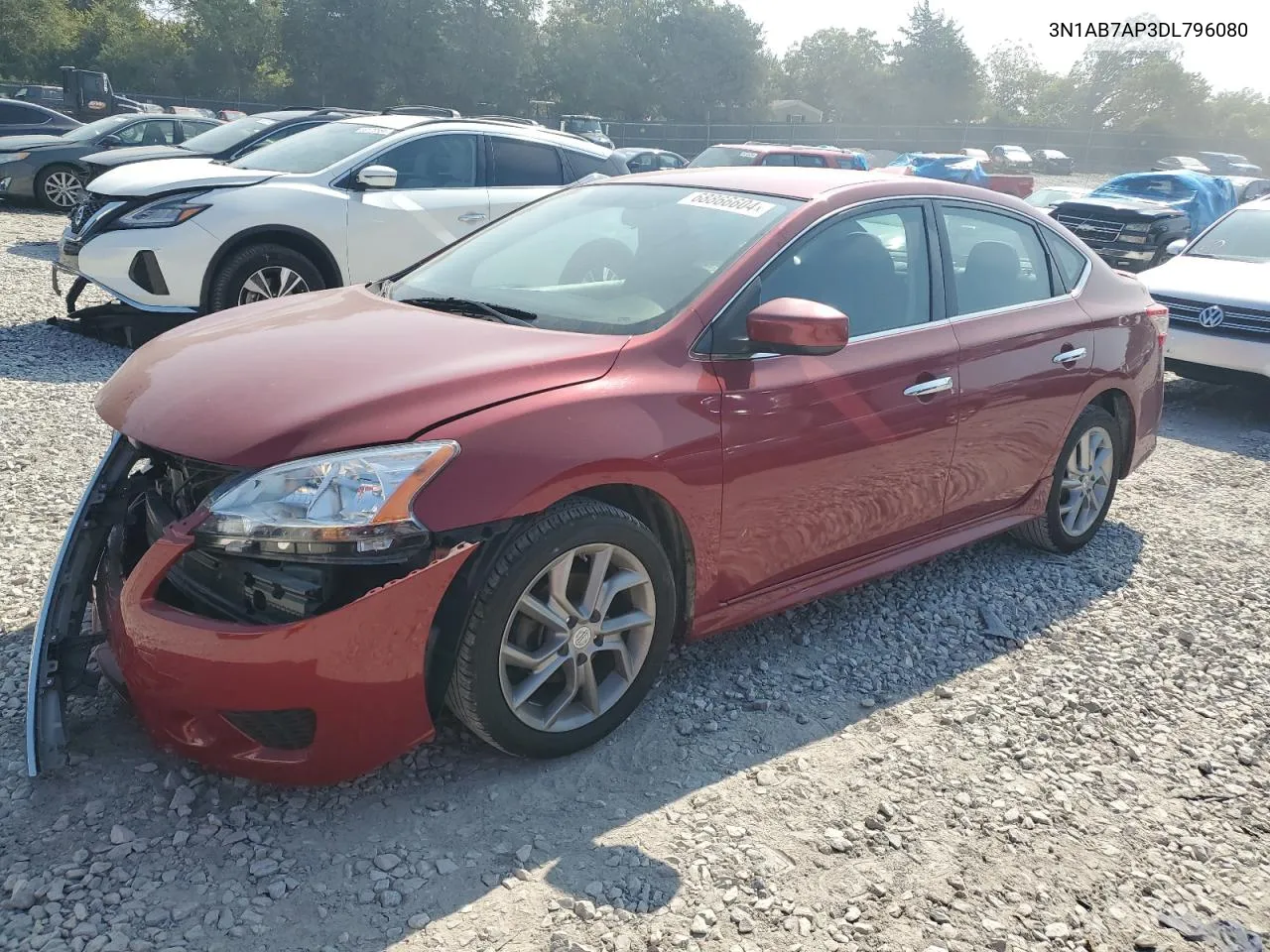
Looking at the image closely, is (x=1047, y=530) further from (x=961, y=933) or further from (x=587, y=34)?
(x=587, y=34)

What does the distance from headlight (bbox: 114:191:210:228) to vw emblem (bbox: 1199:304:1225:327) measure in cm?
732

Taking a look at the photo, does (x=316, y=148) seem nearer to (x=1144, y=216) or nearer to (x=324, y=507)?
(x=324, y=507)

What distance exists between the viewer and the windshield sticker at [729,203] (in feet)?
11.9

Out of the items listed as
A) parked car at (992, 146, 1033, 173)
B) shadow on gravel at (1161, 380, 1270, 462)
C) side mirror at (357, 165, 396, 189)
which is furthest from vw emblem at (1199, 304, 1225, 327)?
parked car at (992, 146, 1033, 173)

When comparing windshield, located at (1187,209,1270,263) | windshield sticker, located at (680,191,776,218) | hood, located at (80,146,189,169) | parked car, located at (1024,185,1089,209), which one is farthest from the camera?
parked car, located at (1024,185,1089,209)

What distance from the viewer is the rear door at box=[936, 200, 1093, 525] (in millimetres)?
3994

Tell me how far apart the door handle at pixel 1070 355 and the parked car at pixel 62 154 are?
46.1 feet

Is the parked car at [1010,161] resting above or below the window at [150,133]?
above

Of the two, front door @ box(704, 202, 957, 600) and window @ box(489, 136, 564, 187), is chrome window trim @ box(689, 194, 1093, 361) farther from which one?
window @ box(489, 136, 564, 187)

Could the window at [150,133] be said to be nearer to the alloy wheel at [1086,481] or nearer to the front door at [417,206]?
the front door at [417,206]

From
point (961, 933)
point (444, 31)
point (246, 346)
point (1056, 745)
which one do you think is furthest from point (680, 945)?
point (444, 31)

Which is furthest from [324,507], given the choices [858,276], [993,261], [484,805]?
[993,261]

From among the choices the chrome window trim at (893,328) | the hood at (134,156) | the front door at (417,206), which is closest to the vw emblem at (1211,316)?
the chrome window trim at (893,328)

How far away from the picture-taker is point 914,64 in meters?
80.7
